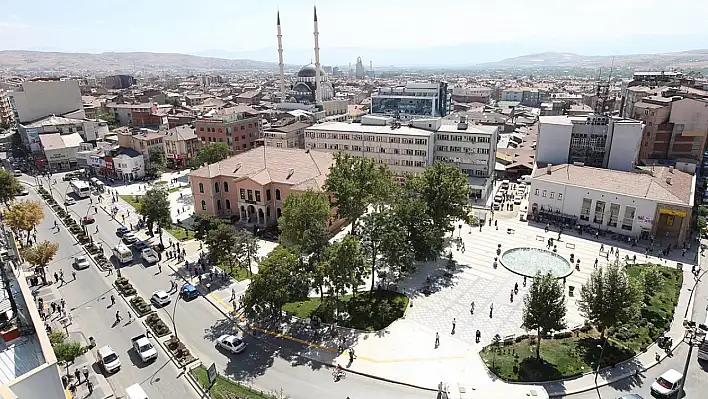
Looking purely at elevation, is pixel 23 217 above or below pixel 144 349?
above

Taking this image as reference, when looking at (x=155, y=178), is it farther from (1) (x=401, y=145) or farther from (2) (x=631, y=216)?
(2) (x=631, y=216)

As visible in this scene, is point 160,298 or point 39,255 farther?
point 39,255

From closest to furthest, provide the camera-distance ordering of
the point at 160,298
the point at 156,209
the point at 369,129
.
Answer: the point at 160,298, the point at 156,209, the point at 369,129

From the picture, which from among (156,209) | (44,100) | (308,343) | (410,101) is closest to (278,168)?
(156,209)

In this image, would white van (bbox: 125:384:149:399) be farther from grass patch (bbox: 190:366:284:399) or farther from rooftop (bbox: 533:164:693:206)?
rooftop (bbox: 533:164:693:206)

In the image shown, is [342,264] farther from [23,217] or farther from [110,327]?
[23,217]

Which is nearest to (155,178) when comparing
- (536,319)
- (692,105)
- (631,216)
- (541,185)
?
(541,185)

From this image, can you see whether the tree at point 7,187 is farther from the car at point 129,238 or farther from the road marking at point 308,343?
the road marking at point 308,343

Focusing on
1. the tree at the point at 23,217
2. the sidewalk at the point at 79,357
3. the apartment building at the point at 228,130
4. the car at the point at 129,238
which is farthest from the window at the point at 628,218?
the tree at the point at 23,217
